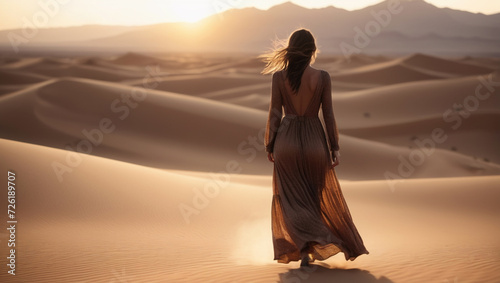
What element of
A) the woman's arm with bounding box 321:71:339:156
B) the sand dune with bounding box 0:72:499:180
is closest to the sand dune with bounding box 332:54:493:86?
the sand dune with bounding box 0:72:499:180

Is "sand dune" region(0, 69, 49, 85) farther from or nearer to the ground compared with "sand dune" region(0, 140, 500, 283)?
farther from the ground

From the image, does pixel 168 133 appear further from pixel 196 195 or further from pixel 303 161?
pixel 303 161

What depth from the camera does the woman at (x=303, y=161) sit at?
16.5 feet

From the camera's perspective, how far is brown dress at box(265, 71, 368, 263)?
5008 millimetres

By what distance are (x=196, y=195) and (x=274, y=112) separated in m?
4.73

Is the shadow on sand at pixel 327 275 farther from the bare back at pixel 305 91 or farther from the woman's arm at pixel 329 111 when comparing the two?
the bare back at pixel 305 91

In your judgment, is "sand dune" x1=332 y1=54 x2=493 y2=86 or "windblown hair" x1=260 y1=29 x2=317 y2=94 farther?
"sand dune" x1=332 y1=54 x2=493 y2=86

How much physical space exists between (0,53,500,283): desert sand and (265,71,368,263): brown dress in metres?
0.26

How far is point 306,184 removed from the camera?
5152 millimetres

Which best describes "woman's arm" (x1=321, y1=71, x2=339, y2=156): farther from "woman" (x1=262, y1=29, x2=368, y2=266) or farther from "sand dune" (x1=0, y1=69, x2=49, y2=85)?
"sand dune" (x1=0, y1=69, x2=49, y2=85)

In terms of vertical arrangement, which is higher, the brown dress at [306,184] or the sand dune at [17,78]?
the sand dune at [17,78]

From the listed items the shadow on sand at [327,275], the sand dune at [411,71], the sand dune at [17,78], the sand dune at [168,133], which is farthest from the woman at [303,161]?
the sand dune at [411,71]

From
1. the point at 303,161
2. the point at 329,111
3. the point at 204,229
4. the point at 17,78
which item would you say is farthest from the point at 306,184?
the point at 17,78

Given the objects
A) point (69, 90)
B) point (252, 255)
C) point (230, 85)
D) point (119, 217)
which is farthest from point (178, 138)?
point (230, 85)
